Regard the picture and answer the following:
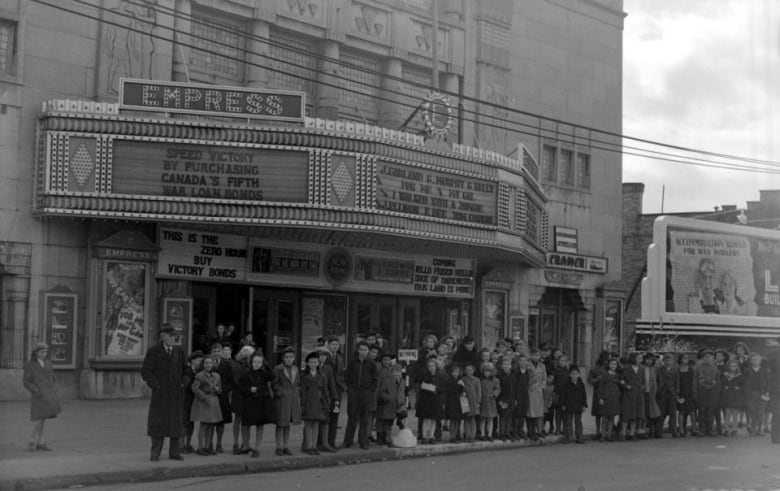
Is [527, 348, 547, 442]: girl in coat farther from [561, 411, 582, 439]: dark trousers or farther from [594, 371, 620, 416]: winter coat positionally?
[594, 371, 620, 416]: winter coat

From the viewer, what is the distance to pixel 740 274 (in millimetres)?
33125

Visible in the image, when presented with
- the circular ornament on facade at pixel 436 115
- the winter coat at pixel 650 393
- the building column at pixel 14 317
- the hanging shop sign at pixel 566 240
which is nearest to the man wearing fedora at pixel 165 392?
the building column at pixel 14 317

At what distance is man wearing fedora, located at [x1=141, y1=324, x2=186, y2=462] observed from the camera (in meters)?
14.8

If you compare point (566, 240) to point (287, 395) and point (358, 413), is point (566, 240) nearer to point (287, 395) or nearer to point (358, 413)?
point (358, 413)

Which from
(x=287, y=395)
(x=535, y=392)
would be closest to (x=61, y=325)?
(x=287, y=395)

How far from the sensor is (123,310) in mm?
22891

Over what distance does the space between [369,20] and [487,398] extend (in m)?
12.5

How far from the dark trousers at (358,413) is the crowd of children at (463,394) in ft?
0.05

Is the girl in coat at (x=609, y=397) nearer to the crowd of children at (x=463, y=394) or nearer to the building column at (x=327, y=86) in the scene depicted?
the crowd of children at (x=463, y=394)

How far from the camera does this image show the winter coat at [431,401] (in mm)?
18422

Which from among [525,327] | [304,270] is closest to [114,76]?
[304,270]

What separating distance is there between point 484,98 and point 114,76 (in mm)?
11933

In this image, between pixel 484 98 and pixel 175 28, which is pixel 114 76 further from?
pixel 484 98

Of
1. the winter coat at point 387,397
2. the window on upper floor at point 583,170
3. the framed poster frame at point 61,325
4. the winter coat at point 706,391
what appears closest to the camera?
the winter coat at point 387,397
